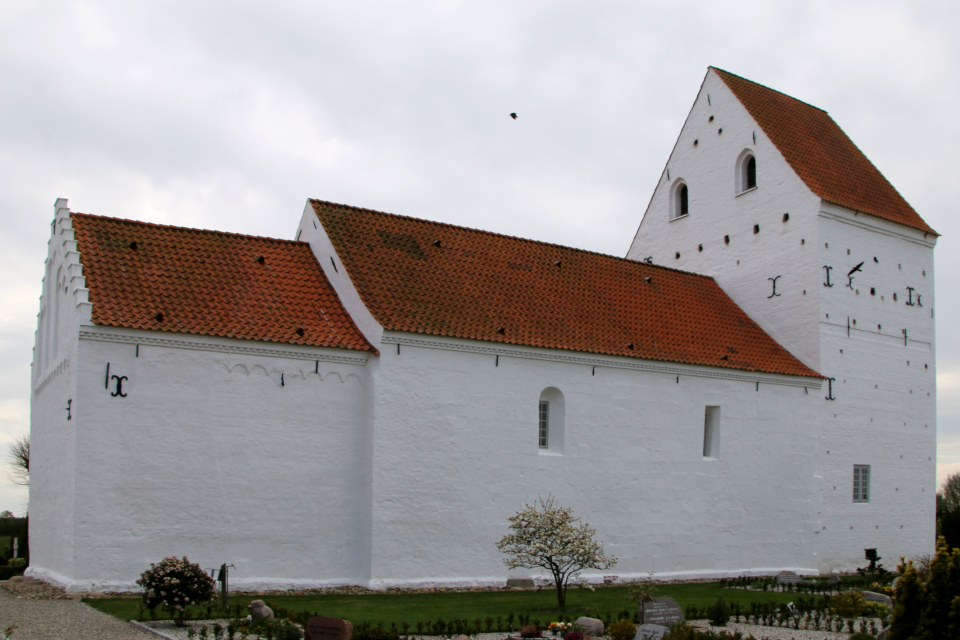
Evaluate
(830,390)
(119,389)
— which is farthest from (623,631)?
(830,390)

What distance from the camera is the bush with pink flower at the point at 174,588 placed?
1084 centimetres

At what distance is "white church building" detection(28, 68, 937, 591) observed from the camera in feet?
47.1

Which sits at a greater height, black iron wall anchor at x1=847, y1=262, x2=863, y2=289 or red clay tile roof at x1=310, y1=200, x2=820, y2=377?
black iron wall anchor at x1=847, y1=262, x2=863, y2=289

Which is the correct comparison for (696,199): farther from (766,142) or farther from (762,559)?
(762,559)

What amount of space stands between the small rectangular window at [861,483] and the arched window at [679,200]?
28.2 ft

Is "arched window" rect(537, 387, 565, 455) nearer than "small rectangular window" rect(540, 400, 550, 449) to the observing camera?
Yes

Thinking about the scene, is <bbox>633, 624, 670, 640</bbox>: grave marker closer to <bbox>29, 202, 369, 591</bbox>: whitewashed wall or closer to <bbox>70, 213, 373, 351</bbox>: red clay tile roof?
<bbox>29, 202, 369, 591</bbox>: whitewashed wall

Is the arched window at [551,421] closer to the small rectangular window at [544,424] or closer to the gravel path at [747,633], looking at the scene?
the small rectangular window at [544,424]

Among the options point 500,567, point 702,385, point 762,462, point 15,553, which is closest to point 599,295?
point 702,385

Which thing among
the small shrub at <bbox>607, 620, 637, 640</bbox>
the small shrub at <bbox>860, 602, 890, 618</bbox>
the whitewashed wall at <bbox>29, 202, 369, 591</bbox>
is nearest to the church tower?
the small shrub at <bbox>860, 602, 890, 618</bbox>

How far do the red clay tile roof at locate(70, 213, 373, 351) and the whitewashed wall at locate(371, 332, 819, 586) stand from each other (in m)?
1.82

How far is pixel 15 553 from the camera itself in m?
20.8

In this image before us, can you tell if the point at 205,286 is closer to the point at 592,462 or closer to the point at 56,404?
the point at 56,404

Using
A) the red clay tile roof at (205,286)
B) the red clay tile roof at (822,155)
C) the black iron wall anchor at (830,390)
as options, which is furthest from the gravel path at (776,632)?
the red clay tile roof at (822,155)
